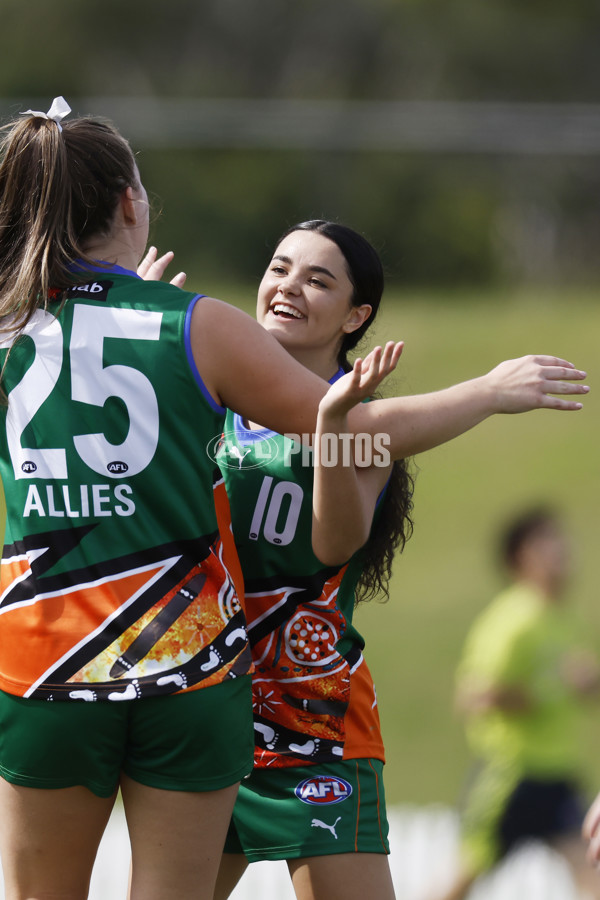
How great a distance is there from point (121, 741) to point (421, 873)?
3366 millimetres

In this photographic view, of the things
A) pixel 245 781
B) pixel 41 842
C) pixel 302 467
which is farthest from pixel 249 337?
pixel 245 781

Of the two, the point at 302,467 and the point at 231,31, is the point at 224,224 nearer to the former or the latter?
the point at 231,31

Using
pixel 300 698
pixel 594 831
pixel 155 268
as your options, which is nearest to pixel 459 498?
pixel 155 268

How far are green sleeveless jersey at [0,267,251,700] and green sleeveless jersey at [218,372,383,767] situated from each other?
516 mm

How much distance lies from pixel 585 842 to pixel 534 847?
20 centimetres

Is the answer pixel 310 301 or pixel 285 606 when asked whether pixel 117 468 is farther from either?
pixel 310 301

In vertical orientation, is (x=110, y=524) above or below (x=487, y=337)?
below

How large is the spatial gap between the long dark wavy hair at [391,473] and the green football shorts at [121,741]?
78 centimetres

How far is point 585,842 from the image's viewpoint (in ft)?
15.6

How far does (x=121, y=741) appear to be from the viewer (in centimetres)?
205

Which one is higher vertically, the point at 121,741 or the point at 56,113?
the point at 56,113

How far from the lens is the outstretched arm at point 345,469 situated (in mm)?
2025

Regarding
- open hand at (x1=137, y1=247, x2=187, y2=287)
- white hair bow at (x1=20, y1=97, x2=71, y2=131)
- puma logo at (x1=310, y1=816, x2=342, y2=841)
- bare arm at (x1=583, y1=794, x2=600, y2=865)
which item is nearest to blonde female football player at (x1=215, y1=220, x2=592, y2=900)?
puma logo at (x1=310, y1=816, x2=342, y2=841)

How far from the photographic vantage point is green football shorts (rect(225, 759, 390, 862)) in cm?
254
